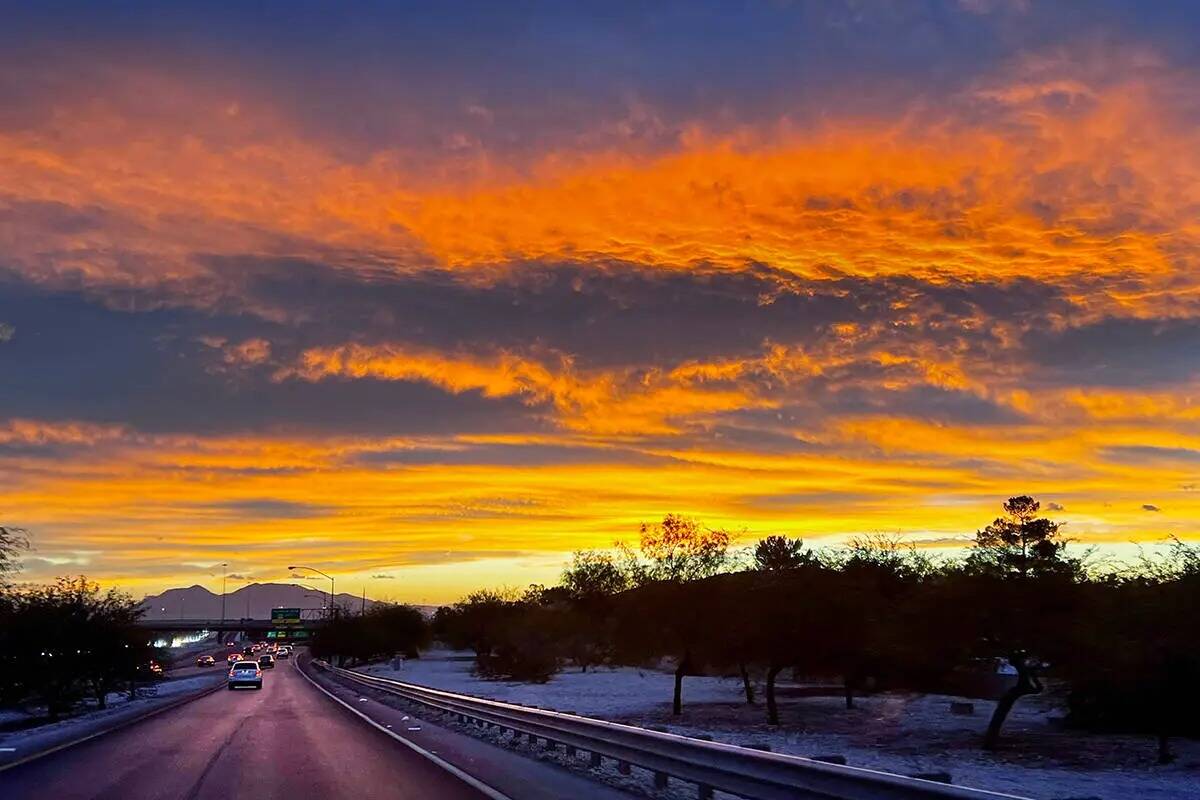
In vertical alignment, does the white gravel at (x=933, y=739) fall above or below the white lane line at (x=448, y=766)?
below

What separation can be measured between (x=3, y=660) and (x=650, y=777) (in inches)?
1593

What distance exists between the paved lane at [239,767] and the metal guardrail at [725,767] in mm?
2395

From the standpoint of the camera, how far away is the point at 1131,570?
3130cm

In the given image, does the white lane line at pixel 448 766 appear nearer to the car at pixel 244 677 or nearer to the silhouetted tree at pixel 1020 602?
the silhouetted tree at pixel 1020 602

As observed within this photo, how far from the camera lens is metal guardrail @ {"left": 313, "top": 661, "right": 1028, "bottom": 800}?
969cm

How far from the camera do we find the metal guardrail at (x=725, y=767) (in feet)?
31.8

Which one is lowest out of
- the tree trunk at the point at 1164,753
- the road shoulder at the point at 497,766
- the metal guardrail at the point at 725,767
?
the tree trunk at the point at 1164,753

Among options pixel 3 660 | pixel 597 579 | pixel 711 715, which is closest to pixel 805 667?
pixel 711 715

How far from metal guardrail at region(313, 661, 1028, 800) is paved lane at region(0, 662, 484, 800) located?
7.86 feet

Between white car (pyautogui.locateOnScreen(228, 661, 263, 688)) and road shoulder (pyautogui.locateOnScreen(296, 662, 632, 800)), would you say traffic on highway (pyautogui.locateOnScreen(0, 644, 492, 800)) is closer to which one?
road shoulder (pyautogui.locateOnScreen(296, 662, 632, 800))

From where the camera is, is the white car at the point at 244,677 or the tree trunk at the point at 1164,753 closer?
the tree trunk at the point at 1164,753

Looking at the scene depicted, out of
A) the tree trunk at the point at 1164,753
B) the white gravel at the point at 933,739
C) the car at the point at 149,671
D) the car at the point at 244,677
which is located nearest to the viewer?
the white gravel at the point at 933,739

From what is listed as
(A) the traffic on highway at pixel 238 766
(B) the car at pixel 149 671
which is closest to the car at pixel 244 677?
(B) the car at pixel 149 671

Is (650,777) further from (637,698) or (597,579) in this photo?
(597,579)
